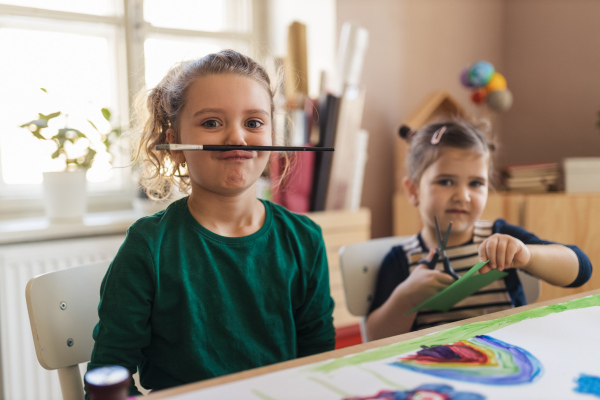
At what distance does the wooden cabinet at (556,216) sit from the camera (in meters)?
1.60

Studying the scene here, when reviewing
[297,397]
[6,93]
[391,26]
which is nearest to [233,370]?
[297,397]

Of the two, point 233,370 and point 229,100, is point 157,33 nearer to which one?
point 229,100

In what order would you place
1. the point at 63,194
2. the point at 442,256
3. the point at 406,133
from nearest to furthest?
the point at 442,256
the point at 406,133
the point at 63,194

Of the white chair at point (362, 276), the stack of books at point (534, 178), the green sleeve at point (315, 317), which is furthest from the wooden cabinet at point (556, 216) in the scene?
the green sleeve at point (315, 317)

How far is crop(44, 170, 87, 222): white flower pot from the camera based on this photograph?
1.51 metres

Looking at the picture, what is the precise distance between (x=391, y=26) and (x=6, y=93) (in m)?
1.44

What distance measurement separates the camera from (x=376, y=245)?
1.08m

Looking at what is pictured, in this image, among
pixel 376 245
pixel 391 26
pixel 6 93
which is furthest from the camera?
pixel 391 26

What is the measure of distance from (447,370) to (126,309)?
42cm

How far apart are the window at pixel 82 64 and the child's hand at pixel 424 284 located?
1.09 meters

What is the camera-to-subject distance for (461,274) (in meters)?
1.02

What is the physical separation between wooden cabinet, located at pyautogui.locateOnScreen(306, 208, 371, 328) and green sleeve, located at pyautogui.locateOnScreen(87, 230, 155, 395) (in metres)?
1.09

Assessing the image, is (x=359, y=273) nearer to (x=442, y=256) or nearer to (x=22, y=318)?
(x=442, y=256)

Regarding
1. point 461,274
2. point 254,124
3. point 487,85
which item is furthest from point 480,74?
point 254,124
